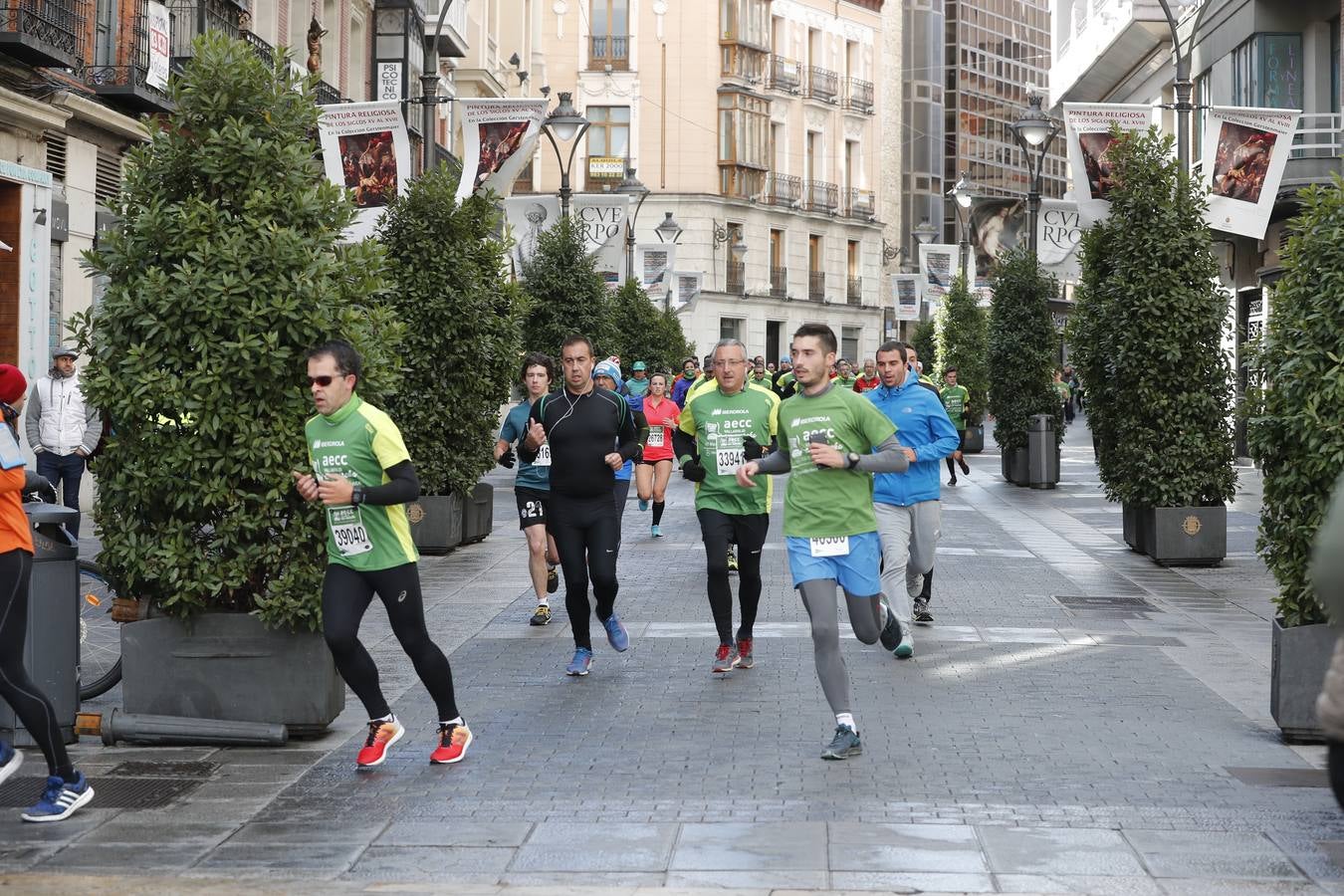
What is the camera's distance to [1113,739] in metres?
8.50

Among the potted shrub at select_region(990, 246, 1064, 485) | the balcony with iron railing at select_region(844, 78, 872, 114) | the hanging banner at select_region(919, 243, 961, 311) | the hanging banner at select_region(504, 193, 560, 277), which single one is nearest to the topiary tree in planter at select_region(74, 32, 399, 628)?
the hanging banner at select_region(504, 193, 560, 277)

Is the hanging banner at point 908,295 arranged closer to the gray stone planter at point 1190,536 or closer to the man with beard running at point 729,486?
the gray stone planter at point 1190,536

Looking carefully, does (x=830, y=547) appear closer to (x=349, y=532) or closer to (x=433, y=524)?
(x=349, y=532)

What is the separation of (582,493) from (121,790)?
12.4ft

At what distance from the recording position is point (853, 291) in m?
75.6

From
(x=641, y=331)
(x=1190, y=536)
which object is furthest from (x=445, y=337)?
(x=641, y=331)

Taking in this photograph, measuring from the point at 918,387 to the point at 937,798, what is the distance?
5442mm

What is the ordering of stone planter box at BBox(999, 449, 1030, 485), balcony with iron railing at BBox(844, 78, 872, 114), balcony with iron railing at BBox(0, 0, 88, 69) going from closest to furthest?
balcony with iron railing at BBox(0, 0, 88, 69) → stone planter box at BBox(999, 449, 1030, 485) → balcony with iron railing at BBox(844, 78, 872, 114)

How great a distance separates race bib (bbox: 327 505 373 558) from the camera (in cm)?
769

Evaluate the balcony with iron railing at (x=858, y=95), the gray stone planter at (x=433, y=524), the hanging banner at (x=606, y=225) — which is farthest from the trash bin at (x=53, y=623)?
the balcony with iron railing at (x=858, y=95)

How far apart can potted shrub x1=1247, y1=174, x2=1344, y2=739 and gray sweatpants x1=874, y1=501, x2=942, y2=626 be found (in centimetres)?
289

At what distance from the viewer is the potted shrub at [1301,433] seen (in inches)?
330

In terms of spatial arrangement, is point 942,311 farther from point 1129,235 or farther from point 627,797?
point 627,797

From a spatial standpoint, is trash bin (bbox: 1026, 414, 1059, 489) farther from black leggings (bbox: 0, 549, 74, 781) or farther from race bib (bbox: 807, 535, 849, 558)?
black leggings (bbox: 0, 549, 74, 781)
